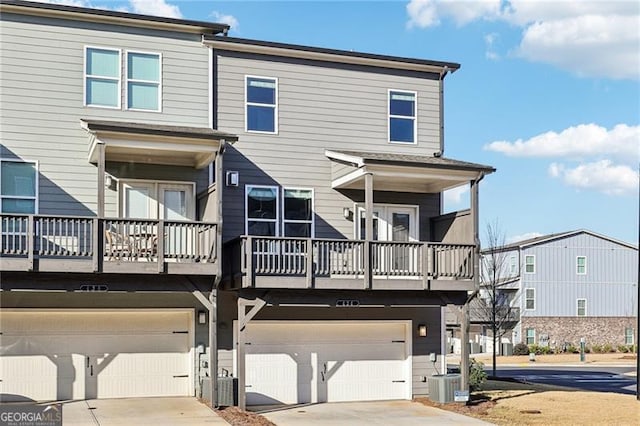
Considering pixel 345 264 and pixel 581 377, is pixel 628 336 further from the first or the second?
pixel 345 264

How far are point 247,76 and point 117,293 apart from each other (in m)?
5.91

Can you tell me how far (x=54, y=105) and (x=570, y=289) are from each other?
132 ft

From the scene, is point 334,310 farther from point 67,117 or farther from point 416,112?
point 67,117

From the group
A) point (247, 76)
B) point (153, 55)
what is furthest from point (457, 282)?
point (153, 55)

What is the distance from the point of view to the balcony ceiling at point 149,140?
654 inches

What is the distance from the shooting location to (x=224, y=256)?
60.5 ft

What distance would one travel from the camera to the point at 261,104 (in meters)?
19.8

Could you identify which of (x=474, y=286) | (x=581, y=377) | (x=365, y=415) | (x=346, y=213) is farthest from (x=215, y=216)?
(x=581, y=377)

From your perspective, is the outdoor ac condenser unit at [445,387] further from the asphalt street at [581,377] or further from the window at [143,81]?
the window at [143,81]

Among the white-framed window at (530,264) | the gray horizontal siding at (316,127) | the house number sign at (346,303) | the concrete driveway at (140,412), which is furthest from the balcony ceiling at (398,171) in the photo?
the white-framed window at (530,264)

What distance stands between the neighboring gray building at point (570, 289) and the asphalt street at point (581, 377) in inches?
397

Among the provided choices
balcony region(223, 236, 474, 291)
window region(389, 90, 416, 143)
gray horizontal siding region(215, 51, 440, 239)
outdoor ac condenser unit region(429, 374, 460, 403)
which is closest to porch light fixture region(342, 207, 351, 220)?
gray horizontal siding region(215, 51, 440, 239)

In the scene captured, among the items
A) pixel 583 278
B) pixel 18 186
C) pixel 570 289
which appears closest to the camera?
pixel 18 186

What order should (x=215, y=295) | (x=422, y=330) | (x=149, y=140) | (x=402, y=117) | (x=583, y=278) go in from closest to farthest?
(x=149, y=140) < (x=215, y=295) < (x=422, y=330) < (x=402, y=117) < (x=583, y=278)
